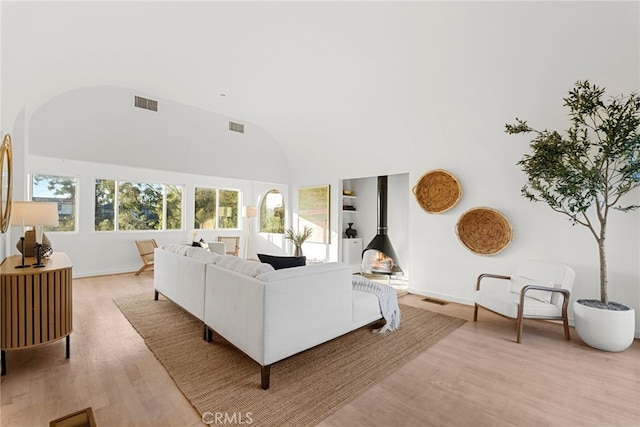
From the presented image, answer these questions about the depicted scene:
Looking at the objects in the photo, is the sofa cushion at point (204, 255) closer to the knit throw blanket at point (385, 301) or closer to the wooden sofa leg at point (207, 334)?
the wooden sofa leg at point (207, 334)

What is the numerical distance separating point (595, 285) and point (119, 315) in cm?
590

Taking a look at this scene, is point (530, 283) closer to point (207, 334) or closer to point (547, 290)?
point (547, 290)

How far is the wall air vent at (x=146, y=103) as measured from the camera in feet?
16.8

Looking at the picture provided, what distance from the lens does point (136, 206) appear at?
21.7 feet

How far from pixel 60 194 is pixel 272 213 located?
477 cm

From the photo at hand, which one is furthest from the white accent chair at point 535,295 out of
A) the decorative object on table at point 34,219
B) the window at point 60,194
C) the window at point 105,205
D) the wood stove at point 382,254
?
the window at point 60,194

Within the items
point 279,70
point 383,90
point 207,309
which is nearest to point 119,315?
point 207,309

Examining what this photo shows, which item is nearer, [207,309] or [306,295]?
[306,295]

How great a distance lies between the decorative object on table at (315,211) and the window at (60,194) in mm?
4754

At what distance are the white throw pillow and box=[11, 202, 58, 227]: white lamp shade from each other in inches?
206

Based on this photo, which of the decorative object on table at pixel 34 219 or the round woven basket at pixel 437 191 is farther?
the round woven basket at pixel 437 191

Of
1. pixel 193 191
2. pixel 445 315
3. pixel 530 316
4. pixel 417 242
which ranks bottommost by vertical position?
pixel 445 315

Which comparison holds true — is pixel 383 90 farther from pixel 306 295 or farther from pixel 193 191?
pixel 193 191

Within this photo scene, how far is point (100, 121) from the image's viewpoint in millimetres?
4793
